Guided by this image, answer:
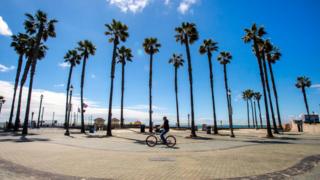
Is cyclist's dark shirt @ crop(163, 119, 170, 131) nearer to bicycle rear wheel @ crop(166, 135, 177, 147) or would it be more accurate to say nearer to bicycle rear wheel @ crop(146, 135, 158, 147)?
bicycle rear wheel @ crop(166, 135, 177, 147)

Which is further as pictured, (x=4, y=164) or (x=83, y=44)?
(x=83, y=44)

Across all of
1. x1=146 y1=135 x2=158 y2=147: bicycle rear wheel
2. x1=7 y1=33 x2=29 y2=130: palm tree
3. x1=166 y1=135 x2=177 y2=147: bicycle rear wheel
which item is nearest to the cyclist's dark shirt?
x1=166 y1=135 x2=177 y2=147: bicycle rear wheel

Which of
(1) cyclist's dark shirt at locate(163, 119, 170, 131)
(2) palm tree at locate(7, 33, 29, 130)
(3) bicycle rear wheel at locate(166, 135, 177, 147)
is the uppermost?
(2) palm tree at locate(7, 33, 29, 130)

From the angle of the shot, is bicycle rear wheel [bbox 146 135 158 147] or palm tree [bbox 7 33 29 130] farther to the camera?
palm tree [bbox 7 33 29 130]

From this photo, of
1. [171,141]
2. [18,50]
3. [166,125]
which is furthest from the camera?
[18,50]

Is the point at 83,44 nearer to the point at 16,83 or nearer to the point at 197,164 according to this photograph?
the point at 16,83

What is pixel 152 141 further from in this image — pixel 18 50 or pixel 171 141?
pixel 18 50

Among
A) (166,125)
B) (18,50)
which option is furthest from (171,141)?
(18,50)

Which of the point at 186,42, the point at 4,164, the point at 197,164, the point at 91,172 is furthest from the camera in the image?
the point at 186,42

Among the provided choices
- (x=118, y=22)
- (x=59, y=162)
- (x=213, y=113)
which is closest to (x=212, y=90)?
(x=213, y=113)

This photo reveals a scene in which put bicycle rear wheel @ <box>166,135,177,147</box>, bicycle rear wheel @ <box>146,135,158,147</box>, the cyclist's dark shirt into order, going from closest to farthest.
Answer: the cyclist's dark shirt
bicycle rear wheel @ <box>146,135,158,147</box>
bicycle rear wheel @ <box>166,135,177,147</box>

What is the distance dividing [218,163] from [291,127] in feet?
156

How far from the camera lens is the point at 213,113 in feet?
118

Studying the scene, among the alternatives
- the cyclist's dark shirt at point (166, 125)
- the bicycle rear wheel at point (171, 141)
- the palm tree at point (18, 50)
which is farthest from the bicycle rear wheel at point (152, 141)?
the palm tree at point (18, 50)
